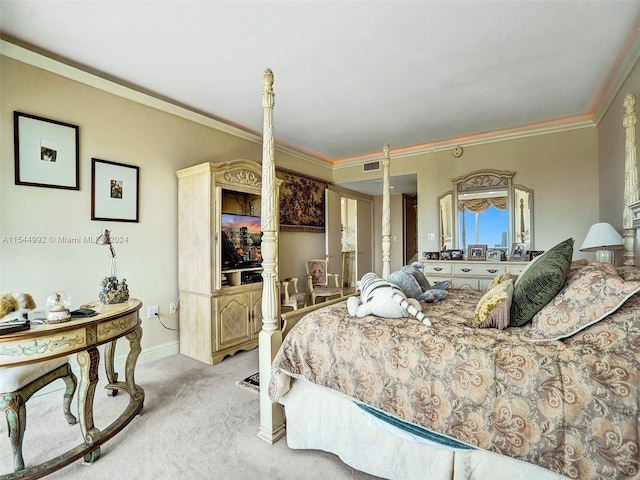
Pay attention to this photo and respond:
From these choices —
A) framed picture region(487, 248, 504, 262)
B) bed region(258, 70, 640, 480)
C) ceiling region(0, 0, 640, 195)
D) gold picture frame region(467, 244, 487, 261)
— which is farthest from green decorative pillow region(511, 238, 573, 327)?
gold picture frame region(467, 244, 487, 261)

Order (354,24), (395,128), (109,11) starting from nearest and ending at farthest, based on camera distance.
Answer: (109,11)
(354,24)
(395,128)

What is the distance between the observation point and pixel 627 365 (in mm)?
1020

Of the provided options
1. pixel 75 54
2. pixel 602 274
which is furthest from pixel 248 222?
pixel 602 274

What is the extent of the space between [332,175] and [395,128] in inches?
71.7

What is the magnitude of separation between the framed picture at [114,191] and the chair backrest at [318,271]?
2558 millimetres

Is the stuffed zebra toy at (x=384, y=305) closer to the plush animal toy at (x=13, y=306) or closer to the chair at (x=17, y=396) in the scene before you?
the chair at (x=17, y=396)

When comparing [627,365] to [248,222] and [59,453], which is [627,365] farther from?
[248,222]

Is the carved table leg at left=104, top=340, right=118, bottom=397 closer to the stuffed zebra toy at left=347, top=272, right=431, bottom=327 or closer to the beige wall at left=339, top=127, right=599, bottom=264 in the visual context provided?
the stuffed zebra toy at left=347, top=272, right=431, bottom=327

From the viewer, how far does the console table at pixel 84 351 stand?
1313 millimetres

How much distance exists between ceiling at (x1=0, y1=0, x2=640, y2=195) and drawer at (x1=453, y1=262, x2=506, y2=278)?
1725mm

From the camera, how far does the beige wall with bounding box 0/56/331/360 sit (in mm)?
2164

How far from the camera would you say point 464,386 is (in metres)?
1.18

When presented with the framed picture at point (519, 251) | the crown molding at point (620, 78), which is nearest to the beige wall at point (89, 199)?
the crown molding at point (620, 78)

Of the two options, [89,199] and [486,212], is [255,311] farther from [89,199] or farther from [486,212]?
[486,212]
